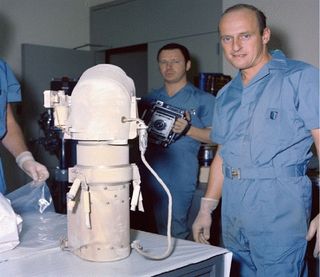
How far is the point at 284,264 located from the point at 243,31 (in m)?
0.79

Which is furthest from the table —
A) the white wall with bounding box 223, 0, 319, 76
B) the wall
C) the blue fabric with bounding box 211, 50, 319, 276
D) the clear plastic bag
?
the wall

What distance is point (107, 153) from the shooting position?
96 cm

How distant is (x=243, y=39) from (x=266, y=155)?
42 cm

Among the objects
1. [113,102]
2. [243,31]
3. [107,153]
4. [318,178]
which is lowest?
[318,178]

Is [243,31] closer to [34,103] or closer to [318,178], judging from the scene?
[318,178]

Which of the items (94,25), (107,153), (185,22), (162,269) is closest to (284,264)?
(162,269)

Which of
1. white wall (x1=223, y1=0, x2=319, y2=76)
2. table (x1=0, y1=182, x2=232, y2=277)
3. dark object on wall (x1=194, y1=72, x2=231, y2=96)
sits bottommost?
table (x1=0, y1=182, x2=232, y2=277)

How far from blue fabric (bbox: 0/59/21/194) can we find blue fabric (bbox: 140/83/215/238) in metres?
0.89

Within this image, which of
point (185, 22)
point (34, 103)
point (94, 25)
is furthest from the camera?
point (94, 25)

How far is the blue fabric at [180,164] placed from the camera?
240cm

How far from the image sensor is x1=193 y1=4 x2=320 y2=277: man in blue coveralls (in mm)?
1364

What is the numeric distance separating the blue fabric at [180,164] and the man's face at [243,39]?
0.95 meters

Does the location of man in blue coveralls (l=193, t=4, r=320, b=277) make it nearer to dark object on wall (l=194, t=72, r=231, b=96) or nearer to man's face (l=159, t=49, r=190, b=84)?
man's face (l=159, t=49, r=190, b=84)

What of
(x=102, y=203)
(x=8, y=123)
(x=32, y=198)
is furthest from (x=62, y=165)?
(x=102, y=203)
